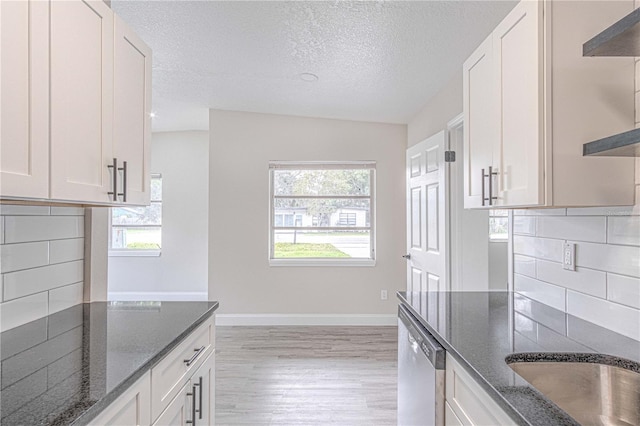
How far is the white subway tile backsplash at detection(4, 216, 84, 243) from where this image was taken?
1325mm

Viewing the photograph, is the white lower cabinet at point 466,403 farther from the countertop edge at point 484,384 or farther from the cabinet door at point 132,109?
the cabinet door at point 132,109

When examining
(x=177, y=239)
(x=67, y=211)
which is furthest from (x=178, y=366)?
(x=177, y=239)

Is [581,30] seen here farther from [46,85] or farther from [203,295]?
[203,295]

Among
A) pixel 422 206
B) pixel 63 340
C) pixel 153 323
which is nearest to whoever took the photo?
pixel 63 340

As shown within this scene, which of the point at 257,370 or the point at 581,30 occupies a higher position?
the point at 581,30

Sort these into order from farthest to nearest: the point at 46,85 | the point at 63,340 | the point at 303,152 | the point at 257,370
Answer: the point at 303,152
the point at 257,370
the point at 63,340
the point at 46,85

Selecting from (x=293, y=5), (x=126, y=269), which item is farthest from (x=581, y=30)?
(x=126, y=269)

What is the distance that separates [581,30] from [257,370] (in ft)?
10.0

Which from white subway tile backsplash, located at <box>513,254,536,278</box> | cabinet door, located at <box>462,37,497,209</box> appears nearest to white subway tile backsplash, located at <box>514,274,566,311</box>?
white subway tile backsplash, located at <box>513,254,536,278</box>

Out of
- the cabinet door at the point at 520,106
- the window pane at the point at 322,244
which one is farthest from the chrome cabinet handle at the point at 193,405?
the window pane at the point at 322,244

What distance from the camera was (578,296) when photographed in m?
1.50

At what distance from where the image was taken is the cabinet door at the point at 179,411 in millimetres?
1233

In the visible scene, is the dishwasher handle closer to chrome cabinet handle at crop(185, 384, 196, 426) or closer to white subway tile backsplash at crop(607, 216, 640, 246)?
white subway tile backsplash at crop(607, 216, 640, 246)

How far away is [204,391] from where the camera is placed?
5.29 ft
